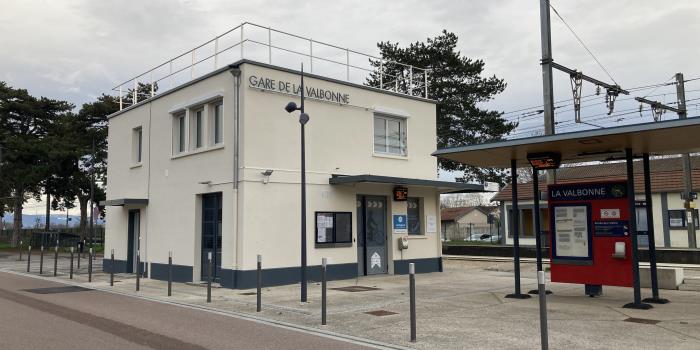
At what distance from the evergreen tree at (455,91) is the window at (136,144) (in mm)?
17659

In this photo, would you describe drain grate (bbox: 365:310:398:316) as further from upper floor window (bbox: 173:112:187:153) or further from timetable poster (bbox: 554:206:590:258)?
upper floor window (bbox: 173:112:187:153)

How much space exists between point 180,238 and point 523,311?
1120cm

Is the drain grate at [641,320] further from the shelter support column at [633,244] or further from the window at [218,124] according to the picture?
the window at [218,124]

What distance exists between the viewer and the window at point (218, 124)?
1697 centimetres

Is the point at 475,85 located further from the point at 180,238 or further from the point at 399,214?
the point at 180,238

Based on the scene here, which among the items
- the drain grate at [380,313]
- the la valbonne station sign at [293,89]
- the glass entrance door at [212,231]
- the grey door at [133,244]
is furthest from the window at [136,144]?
the drain grate at [380,313]

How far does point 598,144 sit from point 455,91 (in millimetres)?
25124

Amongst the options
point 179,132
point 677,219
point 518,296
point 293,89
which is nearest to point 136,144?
point 179,132

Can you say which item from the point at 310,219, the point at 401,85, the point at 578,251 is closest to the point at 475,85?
the point at 401,85

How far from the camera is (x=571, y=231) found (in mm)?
12383

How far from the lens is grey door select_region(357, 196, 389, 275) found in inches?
724

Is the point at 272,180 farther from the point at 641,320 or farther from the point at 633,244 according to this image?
the point at 641,320

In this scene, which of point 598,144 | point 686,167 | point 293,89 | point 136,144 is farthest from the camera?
point 686,167

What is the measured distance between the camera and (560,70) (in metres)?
16.7
